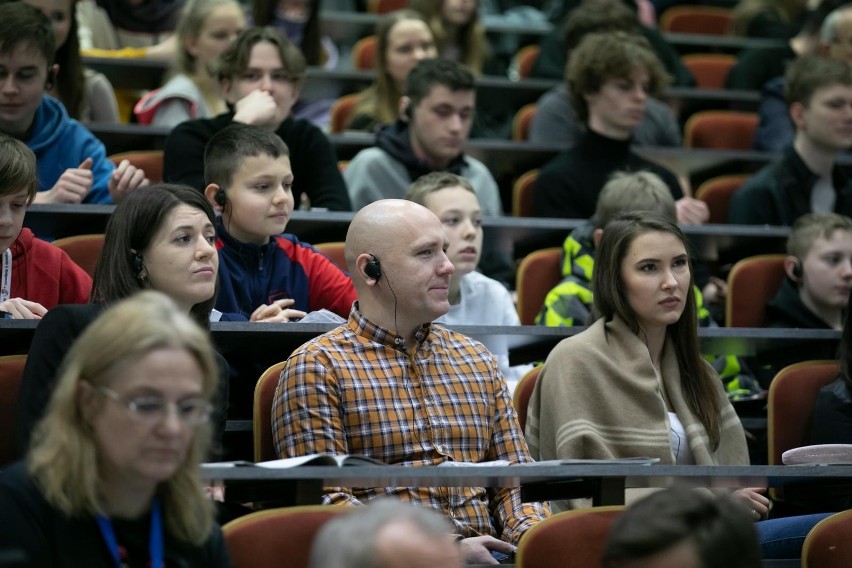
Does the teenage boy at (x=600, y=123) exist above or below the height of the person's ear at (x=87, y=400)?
above

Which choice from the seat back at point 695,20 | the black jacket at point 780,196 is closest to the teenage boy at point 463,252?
the black jacket at point 780,196

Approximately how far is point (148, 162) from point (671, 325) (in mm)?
1978

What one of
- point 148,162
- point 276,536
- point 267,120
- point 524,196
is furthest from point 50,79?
point 276,536

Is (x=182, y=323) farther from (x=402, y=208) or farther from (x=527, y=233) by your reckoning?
(x=527, y=233)

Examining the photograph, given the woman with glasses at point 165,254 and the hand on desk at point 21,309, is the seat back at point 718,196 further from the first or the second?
the hand on desk at point 21,309

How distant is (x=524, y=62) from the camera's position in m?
6.70

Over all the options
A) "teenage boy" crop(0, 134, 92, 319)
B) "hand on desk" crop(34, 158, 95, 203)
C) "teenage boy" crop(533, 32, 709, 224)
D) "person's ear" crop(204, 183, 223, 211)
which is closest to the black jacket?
"teenage boy" crop(533, 32, 709, 224)

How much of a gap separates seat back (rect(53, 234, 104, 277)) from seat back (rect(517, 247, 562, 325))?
1.26m

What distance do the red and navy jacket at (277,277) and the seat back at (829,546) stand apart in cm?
148

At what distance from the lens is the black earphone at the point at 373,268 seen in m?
3.05

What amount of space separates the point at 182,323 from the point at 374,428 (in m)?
0.97

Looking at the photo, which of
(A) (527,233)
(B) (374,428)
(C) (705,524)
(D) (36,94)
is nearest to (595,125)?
(A) (527,233)

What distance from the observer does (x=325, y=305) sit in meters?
3.70

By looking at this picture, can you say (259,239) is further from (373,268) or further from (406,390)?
Answer: (406,390)
